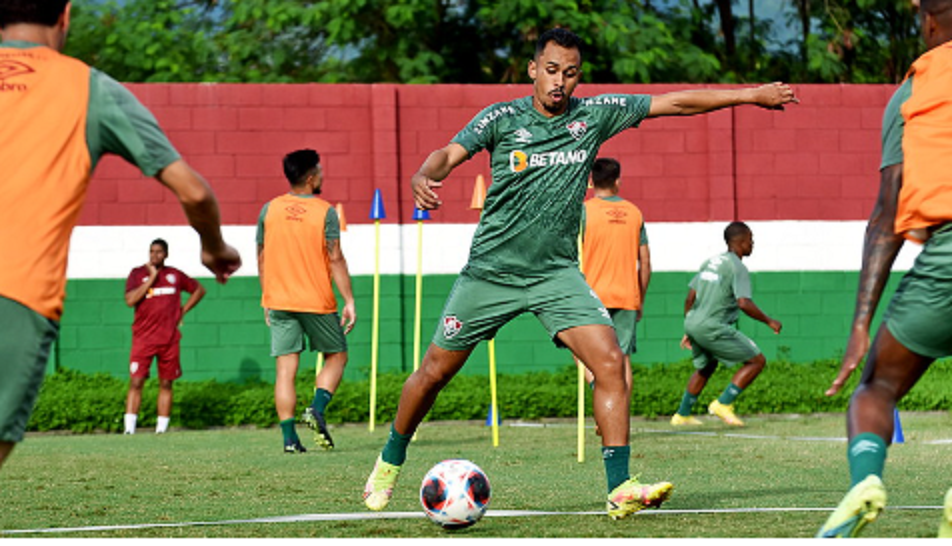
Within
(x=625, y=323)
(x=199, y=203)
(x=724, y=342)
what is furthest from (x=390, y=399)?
(x=199, y=203)

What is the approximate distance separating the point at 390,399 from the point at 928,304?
11.5m

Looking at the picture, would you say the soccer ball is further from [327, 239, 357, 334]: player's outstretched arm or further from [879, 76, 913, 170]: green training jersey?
[327, 239, 357, 334]: player's outstretched arm

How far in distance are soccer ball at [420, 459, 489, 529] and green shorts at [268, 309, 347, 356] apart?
17.7 ft

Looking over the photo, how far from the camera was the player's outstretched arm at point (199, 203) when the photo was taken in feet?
16.0

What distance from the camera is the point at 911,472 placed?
9.54 metres

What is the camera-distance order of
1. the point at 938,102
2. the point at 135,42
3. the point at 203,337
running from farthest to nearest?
1. the point at 135,42
2. the point at 203,337
3. the point at 938,102

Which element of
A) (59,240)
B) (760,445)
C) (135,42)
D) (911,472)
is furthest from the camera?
(135,42)

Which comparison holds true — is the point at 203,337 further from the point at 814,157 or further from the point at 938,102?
the point at 938,102

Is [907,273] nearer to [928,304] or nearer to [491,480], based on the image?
[928,304]

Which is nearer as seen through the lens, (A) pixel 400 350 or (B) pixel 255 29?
(A) pixel 400 350

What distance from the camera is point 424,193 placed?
6703 millimetres

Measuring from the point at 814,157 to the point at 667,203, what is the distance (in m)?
1.87

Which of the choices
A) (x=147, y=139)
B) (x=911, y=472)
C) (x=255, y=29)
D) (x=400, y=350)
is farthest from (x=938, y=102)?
(x=255, y=29)

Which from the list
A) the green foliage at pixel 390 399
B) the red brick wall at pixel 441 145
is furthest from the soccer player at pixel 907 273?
the red brick wall at pixel 441 145
